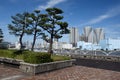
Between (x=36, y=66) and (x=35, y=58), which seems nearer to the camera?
(x=36, y=66)

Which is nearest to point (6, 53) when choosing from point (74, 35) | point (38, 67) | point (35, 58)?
point (35, 58)

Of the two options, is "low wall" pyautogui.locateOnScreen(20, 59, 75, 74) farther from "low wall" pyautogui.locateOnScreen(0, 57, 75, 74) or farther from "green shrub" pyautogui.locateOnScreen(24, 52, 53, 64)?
"green shrub" pyautogui.locateOnScreen(24, 52, 53, 64)

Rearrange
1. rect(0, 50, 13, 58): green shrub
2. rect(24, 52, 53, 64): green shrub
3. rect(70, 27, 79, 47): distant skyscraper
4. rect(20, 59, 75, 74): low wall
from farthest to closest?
rect(70, 27, 79, 47): distant skyscraper < rect(0, 50, 13, 58): green shrub < rect(24, 52, 53, 64): green shrub < rect(20, 59, 75, 74): low wall

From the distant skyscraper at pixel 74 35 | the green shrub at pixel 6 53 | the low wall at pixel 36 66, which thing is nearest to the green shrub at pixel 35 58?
the low wall at pixel 36 66

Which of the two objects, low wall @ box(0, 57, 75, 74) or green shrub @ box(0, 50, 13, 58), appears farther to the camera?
green shrub @ box(0, 50, 13, 58)

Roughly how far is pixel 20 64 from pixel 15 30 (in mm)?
14167

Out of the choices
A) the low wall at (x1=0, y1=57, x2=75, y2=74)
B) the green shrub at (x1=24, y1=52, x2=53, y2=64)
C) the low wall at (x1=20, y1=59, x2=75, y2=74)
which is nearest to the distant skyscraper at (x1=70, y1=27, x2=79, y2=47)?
the low wall at (x1=0, y1=57, x2=75, y2=74)

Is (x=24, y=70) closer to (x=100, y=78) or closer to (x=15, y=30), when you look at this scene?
(x=100, y=78)

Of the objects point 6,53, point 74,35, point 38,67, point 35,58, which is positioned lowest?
point 38,67

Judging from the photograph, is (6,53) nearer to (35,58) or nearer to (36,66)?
(35,58)

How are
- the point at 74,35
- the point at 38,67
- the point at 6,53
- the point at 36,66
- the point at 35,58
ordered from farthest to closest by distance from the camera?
the point at 74,35 → the point at 6,53 → the point at 35,58 → the point at 38,67 → the point at 36,66

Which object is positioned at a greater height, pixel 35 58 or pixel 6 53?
pixel 6 53

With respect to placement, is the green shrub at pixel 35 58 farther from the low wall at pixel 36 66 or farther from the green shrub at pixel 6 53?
the green shrub at pixel 6 53

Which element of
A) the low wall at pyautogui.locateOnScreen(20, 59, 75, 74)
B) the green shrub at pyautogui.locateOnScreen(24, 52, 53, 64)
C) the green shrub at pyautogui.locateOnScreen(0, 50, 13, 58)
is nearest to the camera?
the low wall at pyautogui.locateOnScreen(20, 59, 75, 74)
